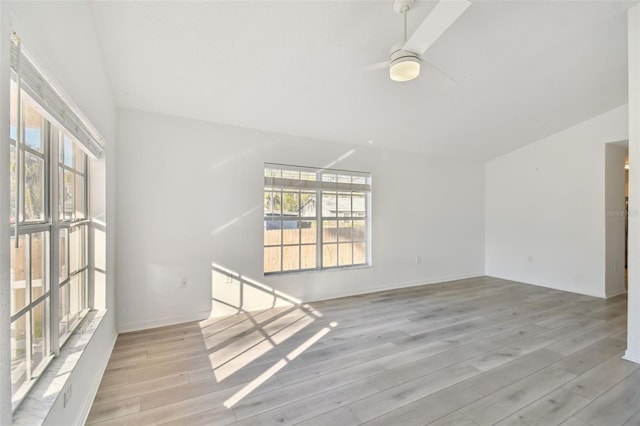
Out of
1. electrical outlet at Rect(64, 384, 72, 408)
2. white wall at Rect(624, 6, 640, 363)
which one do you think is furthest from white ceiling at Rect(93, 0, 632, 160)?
electrical outlet at Rect(64, 384, 72, 408)

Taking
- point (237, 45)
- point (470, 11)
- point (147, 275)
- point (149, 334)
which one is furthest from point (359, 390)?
point (470, 11)

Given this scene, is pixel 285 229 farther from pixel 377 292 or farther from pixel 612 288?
pixel 612 288

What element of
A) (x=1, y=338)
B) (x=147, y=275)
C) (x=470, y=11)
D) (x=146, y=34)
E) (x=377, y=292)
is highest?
(x=470, y=11)

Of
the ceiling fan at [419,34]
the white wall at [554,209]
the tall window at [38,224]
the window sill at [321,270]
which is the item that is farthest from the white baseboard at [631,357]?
the tall window at [38,224]

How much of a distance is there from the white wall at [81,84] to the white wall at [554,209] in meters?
6.41

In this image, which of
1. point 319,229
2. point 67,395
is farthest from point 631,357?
point 67,395

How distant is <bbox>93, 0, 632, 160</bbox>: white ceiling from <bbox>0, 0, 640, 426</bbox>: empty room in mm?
22

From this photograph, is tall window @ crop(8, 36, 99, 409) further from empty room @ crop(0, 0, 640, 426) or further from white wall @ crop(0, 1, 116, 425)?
white wall @ crop(0, 1, 116, 425)

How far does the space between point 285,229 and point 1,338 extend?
325 centimetres

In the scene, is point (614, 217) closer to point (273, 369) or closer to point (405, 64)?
point (405, 64)

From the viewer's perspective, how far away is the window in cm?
398

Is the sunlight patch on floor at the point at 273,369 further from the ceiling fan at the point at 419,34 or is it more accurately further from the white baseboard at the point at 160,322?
the ceiling fan at the point at 419,34

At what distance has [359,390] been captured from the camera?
208 cm

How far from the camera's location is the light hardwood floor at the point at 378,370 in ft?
6.03
